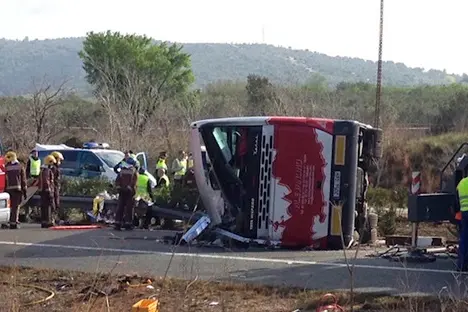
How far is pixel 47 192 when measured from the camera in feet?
58.4

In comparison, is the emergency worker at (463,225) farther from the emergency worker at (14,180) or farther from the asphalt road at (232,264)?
the emergency worker at (14,180)

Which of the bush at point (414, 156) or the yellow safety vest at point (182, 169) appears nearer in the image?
the yellow safety vest at point (182, 169)

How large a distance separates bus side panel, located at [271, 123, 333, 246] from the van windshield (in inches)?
474

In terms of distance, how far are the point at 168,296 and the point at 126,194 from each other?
23.8 feet

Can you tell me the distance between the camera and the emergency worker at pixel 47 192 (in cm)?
1781

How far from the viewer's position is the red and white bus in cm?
1389

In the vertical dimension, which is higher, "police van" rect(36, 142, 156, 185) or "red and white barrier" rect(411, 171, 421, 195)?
"red and white barrier" rect(411, 171, 421, 195)

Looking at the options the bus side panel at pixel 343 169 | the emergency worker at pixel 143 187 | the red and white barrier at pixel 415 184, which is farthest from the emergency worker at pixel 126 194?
the red and white barrier at pixel 415 184

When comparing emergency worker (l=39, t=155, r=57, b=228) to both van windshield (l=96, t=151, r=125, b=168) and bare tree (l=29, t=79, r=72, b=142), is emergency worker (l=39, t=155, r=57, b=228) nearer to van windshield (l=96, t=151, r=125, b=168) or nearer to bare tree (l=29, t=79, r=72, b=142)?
van windshield (l=96, t=151, r=125, b=168)

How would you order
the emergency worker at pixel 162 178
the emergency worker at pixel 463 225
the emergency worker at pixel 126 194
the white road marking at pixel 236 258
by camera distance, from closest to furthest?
the emergency worker at pixel 463 225
the white road marking at pixel 236 258
the emergency worker at pixel 126 194
the emergency worker at pixel 162 178

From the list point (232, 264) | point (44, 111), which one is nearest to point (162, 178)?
point (232, 264)

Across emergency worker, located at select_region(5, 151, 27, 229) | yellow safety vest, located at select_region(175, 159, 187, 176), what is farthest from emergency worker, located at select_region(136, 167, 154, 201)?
yellow safety vest, located at select_region(175, 159, 187, 176)

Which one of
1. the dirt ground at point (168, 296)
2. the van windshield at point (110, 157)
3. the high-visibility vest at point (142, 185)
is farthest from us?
the van windshield at point (110, 157)

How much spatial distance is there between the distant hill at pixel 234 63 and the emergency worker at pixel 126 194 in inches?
4946
